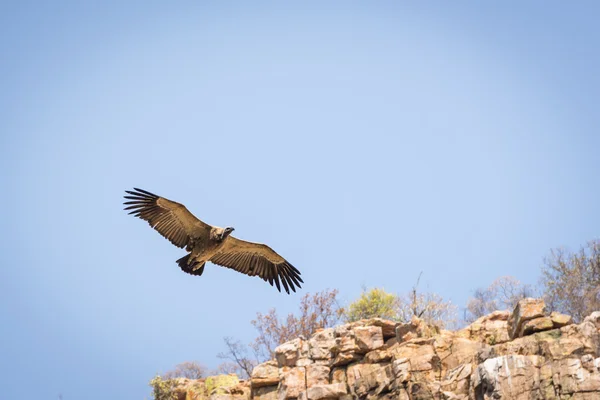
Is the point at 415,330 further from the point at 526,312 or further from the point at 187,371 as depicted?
the point at 187,371

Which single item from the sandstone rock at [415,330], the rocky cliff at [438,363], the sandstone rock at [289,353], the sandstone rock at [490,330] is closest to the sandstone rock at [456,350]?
the rocky cliff at [438,363]

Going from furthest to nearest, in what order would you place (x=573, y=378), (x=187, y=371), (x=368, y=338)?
Result: (x=187, y=371), (x=368, y=338), (x=573, y=378)

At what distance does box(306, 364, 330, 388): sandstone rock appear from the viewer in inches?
1132

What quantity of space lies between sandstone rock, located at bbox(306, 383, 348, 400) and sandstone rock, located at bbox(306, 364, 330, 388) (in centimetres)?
63

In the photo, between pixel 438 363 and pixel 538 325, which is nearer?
pixel 538 325

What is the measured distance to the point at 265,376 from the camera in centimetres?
3022

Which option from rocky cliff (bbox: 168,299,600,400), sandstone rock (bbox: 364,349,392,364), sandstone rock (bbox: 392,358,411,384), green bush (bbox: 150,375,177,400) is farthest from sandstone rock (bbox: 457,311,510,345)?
green bush (bbox: 150,375,177,400)

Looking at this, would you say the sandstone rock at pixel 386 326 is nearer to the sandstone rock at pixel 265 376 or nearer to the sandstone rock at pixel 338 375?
the sandstone rock at pixel 338 375

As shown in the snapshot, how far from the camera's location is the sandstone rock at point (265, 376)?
30.1 m

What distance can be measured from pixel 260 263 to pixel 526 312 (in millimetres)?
8299

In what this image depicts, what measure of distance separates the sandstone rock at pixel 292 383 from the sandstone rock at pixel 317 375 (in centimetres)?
18

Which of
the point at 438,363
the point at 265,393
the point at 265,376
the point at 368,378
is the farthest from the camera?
the point at 265,376

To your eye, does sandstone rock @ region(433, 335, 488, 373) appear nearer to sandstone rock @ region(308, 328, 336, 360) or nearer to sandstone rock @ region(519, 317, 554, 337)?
sandstone rock @ region(519, 317, 554, 337)

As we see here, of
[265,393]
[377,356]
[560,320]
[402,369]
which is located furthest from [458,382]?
[265,393]
